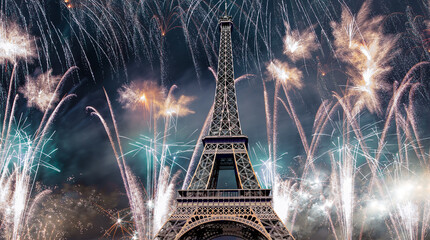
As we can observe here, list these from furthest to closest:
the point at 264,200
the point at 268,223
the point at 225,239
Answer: the point at 225,239 < the point at 264,200 < the point at 268,223

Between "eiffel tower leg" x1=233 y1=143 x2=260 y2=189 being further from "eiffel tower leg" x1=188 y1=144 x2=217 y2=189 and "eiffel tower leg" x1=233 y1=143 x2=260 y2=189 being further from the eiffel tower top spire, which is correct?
Result: "eiffel tower leg" x1=188 y1=144 x2=217 y2=189

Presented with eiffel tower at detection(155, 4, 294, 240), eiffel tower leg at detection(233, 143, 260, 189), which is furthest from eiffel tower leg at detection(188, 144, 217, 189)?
eiffel tower leg at detection(233, 143, 260, 189)

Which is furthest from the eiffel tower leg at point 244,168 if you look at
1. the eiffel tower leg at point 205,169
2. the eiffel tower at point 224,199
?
the eiffel tower leg at point 205,169

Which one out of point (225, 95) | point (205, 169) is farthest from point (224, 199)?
point (225, 95)

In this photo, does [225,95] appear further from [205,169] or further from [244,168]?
[205,169]

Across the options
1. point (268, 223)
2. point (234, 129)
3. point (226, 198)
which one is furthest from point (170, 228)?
point (234, 129)

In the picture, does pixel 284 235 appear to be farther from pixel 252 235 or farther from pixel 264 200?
pixel 252 235

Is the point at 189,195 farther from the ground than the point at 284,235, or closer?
farther from the ground

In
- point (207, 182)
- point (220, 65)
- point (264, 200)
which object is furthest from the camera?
point (220, 65)

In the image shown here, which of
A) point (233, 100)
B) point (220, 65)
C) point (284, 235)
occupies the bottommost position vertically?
point (284, 235)
